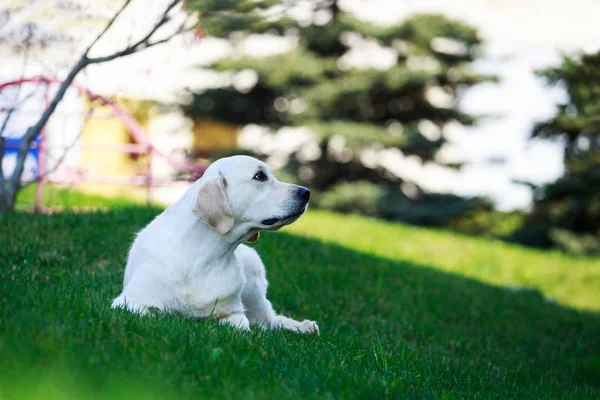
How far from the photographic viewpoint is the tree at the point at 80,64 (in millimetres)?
5973

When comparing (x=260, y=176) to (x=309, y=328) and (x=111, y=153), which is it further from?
(x=111, y=153)

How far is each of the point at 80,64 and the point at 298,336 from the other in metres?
3.42

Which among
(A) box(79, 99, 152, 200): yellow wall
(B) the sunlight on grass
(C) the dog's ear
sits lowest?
(B) the sunlight on grass

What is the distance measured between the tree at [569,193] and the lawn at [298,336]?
15.7 feet

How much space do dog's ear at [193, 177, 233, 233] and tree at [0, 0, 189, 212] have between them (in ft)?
7.42

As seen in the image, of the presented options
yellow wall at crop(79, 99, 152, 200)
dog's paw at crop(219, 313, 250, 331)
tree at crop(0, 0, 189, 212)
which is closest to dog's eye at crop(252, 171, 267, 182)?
dog's paw at crop(219, 313, 250, 331)

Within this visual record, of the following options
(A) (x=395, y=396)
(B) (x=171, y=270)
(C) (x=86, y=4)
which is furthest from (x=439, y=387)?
(C) (x=86, y=4)

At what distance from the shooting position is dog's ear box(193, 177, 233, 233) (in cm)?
407

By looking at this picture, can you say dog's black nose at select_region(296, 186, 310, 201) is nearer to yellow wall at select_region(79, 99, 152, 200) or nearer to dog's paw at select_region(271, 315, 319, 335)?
dog's paw at select_region(271, 315, 319, 335)

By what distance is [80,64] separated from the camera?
20.5ft

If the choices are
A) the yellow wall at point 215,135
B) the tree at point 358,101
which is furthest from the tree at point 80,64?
the yellow wall at point 215,135

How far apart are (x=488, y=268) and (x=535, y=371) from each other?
22.9 feet

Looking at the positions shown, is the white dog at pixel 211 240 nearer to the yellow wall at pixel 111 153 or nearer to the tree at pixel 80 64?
the tree at pixel 80 64

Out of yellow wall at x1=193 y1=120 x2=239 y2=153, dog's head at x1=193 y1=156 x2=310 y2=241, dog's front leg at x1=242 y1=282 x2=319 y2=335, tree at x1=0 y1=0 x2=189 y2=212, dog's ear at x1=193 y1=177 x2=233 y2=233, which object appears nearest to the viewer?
dog's ear at x1=193 y1=177 x2=233 y2=233
